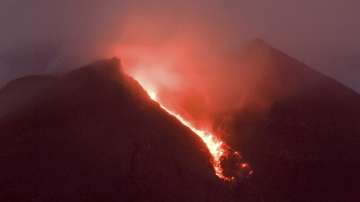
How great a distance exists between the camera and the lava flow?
3469 cm

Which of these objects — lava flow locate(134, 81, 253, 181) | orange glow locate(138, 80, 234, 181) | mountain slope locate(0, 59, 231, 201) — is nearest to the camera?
mountain slope locate(0, 59, 231, 201)

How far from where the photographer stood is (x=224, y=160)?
1422 inches

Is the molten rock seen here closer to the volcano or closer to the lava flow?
the lava flow

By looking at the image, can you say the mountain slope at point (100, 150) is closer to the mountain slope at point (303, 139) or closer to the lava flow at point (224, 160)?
the lava flow at point (224, 160)

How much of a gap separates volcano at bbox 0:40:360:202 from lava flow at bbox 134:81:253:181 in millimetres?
589

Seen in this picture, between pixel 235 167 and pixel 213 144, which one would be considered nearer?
pixel 235 167

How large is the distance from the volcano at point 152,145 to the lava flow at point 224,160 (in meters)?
0.59

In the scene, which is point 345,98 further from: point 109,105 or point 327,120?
point 109,105

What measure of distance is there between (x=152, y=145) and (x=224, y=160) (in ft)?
17.2

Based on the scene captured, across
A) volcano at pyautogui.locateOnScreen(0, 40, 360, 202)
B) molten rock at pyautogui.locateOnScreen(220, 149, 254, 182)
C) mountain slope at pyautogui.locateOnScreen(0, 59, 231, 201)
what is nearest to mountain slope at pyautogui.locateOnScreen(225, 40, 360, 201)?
volcano at pyautogui.locateOnScreen(0, 40, 360, 202)

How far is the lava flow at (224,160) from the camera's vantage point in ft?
114

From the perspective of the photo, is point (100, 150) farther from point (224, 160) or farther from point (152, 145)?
point (224, 160)

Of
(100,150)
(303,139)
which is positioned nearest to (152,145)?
(100,150)

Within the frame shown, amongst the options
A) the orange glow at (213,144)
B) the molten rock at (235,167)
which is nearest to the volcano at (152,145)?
the molten rock at (235,167)
